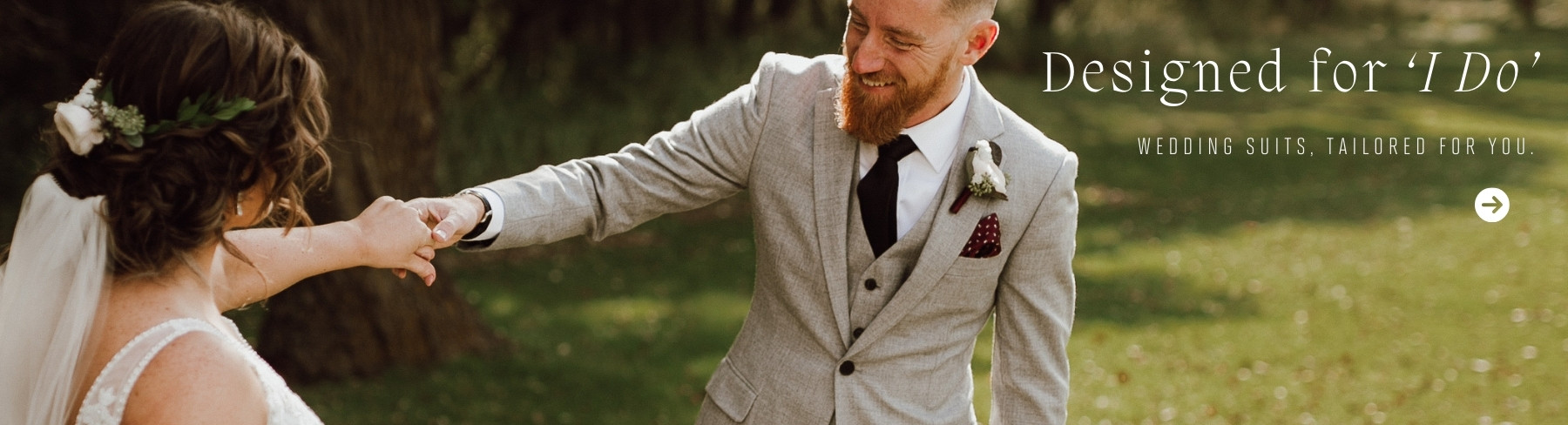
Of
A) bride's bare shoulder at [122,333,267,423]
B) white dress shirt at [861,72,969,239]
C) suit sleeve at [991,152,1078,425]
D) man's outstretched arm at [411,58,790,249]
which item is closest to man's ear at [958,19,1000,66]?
white dress shirt at [861,72,969,239]

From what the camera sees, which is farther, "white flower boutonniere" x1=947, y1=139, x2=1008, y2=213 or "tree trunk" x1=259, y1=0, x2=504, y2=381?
"tree trunk" x1=259, y1=0, x2=504, y2=381

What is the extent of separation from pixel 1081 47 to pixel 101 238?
2400 centimetres

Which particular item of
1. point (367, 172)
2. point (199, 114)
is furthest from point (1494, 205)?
point (199, 114)

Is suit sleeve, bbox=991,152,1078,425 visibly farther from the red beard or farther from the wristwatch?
the wristwatch

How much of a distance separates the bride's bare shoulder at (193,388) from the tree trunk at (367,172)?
4.10 metres

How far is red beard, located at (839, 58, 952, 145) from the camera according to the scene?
304 centimetres

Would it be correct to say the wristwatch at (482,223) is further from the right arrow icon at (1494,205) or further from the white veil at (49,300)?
the right arrow icon at (1494,205)

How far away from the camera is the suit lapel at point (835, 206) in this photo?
308cm

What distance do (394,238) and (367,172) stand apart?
367cm

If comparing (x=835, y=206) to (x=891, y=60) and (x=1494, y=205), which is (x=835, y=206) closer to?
(x=891, y=60)

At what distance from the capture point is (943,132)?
10.5 ft

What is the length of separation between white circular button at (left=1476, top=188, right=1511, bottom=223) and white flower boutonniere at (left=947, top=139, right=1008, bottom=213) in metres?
10.0

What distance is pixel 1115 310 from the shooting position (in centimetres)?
916

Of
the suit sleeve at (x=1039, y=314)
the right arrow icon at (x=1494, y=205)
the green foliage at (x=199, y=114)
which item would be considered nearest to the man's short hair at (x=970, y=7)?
the suit sleeve at (x=1039, y=314)
